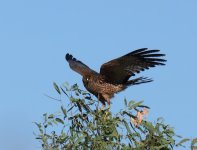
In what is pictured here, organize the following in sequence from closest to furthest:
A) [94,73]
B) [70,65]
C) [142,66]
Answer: [142,66]
[94,73]
[70,65]

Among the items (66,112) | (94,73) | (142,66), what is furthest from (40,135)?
(94,73)

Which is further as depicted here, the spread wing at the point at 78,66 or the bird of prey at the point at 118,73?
the spread wing at the point at 78,66

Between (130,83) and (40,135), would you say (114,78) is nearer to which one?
(130,83)

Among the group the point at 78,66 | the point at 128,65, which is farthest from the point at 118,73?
the point at 78,66

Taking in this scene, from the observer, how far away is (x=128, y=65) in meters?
9.09

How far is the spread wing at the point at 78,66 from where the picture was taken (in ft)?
33.0

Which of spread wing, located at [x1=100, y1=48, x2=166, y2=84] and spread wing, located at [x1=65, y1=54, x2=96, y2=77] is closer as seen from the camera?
spread wing, located at [x1=100, y1=48, x2=166, y2=84]

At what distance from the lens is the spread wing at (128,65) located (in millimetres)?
8836

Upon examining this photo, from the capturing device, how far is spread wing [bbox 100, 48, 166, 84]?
8.84m

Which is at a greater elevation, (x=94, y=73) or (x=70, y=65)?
(x=70, y=65)

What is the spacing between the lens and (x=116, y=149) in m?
5.71

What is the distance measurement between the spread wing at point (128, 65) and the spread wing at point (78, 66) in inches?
20.5

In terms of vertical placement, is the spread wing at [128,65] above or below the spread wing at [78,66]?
below

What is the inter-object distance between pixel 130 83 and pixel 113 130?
3.33m
